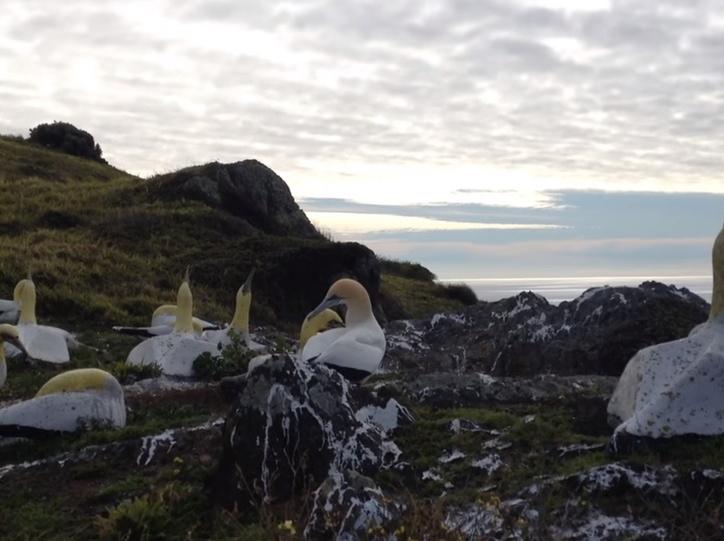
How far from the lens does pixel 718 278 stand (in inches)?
317

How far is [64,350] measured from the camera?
1493 centimetres

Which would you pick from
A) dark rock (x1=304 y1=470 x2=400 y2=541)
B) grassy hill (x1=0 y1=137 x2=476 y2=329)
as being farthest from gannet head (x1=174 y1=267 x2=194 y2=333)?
dark rock (x1=304 y1=470 x2=400 y2=541)

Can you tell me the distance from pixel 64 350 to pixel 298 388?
8.35 metres

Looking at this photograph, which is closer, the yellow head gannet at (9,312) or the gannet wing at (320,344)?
the gannet wing at (320,344)

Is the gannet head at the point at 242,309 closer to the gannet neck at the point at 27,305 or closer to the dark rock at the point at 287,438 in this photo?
the gannet neck at the point at 27,305

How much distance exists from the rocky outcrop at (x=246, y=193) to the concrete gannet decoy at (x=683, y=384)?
29717mm

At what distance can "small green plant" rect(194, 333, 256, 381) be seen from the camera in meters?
13.1

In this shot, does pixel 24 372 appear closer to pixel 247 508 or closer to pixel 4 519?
pixel 4 519

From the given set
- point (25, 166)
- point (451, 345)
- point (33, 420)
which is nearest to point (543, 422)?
point (33, 420)

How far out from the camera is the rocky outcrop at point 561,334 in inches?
573

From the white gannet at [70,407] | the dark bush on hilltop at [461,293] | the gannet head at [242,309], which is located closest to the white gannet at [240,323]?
the gannet head at [242,309]

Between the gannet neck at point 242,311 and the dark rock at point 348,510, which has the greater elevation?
the gannet neck at point 242,311

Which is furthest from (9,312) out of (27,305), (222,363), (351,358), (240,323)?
(351,358)

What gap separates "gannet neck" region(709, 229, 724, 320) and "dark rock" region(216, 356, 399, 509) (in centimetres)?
312
